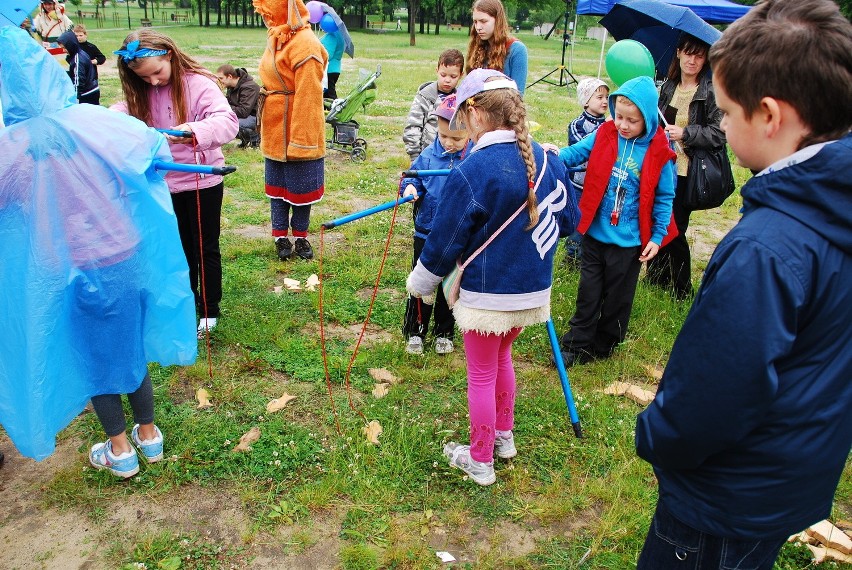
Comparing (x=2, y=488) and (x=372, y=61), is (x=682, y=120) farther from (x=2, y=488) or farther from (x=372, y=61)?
(x=372, y=61)

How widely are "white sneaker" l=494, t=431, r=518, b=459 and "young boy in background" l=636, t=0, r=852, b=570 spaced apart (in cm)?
177


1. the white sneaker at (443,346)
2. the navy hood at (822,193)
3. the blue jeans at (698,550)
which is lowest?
the white sneaker at (443,346)

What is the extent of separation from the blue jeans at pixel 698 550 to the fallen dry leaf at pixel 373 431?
191 cm

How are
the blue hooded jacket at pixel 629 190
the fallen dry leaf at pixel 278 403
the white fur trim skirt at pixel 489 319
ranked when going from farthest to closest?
1. the blue hooded jacket at pixel 629 190
2. the fallen dry leaf at pixel 278 403
3. the white fur trim skirt at pixel 489 319

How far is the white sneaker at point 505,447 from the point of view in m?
3.41

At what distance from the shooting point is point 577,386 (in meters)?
4.18

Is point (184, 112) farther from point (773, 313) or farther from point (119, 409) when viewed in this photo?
point (773, 313)

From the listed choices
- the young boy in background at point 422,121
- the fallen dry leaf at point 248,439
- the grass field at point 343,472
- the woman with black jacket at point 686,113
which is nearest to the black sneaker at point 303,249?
the grass field at point 343,472

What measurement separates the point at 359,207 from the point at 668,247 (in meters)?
3.72

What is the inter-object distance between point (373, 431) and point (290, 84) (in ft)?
10.4

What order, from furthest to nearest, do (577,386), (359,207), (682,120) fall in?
(359,207) < (682,120) < (577,386)

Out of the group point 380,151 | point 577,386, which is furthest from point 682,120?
point 380,151

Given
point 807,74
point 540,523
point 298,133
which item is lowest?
point 540,523

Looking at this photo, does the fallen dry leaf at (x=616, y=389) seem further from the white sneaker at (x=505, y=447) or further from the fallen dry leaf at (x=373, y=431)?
the fallen dry leaf at (x=373, y=431)
